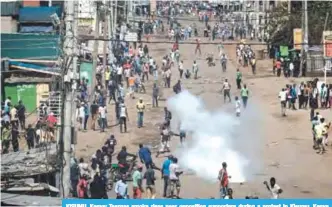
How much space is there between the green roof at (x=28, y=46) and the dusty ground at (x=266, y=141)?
4.14 meters

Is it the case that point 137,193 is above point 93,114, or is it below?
below

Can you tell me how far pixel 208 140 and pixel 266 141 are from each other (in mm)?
1628

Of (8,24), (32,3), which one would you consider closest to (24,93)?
(8,24)

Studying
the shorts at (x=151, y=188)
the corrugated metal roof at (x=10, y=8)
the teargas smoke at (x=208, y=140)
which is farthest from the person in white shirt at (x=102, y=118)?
the corrugated metal roof at (x=10, y=8)

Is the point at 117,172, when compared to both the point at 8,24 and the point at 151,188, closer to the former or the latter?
the point at 151,188

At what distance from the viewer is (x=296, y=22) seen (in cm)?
4156

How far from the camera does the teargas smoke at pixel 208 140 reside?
21.2 meters

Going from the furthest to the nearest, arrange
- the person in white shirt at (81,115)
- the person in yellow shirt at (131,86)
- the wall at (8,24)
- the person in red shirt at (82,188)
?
the wall at (8,24)
the person in yellow shirt at (131,86)
the person in white shirt at (81,115)
the person in red shirt at (82,188)

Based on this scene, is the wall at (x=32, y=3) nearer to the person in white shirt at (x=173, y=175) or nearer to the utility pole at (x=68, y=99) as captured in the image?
the person in white shirt at (x=173, y=175)

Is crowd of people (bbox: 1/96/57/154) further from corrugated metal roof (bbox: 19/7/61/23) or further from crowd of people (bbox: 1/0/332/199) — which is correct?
corrugated metal roof (bbox: 19/7/61/23)

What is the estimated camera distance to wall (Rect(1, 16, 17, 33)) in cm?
3828

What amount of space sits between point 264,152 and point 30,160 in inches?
296

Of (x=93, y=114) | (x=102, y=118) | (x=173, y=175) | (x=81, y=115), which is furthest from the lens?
(x=93, y=114)

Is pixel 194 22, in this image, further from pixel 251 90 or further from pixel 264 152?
pixel 264 152
